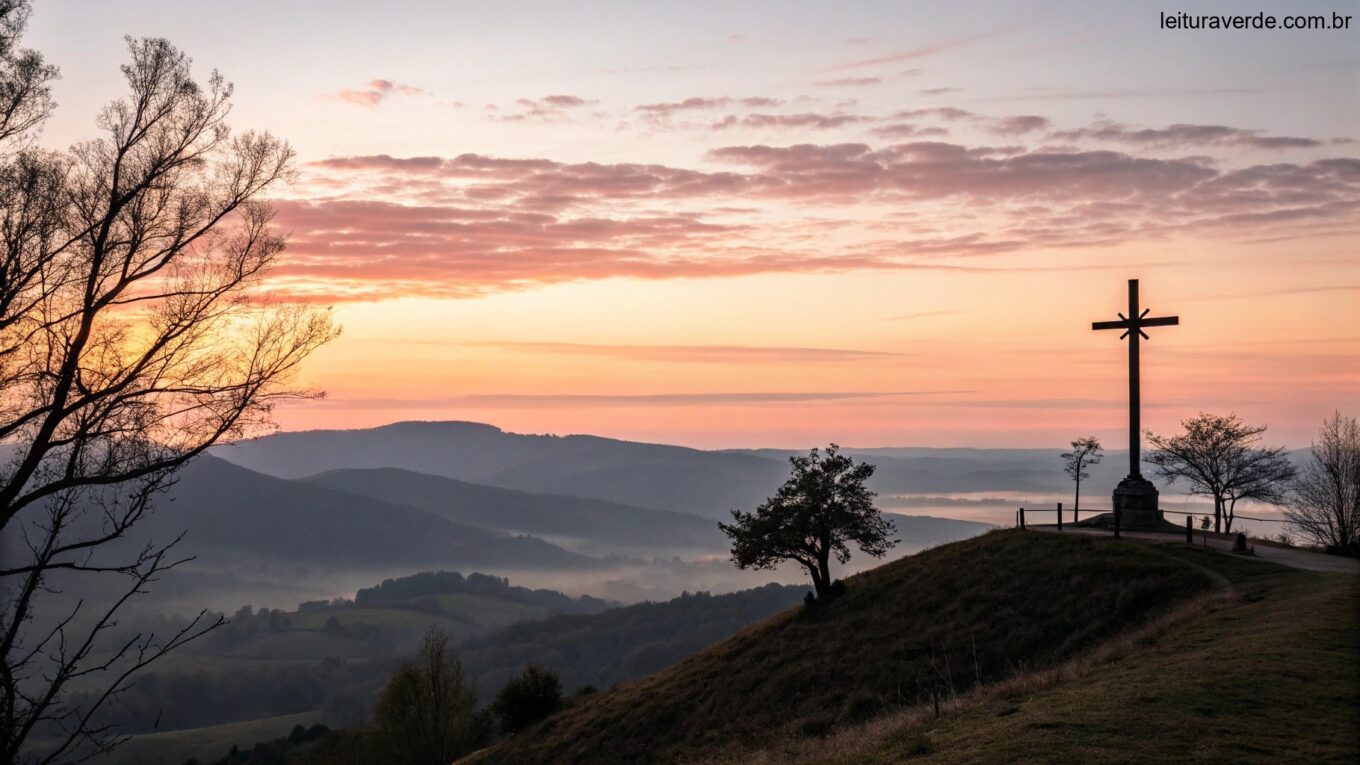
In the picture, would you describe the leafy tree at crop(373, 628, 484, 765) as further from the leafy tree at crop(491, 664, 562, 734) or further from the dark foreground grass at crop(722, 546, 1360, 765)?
the dark foreground grass at crop(722, 546, 1360, 765)

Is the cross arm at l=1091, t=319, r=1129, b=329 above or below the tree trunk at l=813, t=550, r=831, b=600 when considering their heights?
above

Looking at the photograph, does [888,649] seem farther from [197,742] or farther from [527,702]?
[197,742]

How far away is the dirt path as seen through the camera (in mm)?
31609

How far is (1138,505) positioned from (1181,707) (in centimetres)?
2790

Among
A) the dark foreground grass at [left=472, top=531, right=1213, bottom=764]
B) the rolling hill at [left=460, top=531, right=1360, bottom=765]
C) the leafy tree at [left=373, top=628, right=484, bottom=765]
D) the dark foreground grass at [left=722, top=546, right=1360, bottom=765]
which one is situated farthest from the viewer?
the leafy tree at [left=373, top=628, right=484, bottom=765]

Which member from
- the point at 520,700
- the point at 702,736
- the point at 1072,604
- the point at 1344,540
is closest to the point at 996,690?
the point at 1072,604

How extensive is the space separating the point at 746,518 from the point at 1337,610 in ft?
98.1

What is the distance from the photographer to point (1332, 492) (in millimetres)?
57594

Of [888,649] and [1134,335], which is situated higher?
[1134,335]

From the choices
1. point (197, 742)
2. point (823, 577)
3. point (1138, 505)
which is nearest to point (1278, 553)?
point (1138, 505)

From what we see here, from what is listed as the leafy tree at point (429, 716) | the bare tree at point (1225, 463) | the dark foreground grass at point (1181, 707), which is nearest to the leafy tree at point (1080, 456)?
the bare tree at point (1225, 463)

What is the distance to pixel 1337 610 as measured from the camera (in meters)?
22.8

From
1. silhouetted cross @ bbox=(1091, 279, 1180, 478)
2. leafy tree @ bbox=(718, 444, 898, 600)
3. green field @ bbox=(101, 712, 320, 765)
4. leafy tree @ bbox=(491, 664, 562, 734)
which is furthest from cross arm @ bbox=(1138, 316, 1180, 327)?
green field @ bbox=(101, 712, 320, 765)

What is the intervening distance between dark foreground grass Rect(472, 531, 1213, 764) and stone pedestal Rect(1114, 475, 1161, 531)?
10.3 ft
